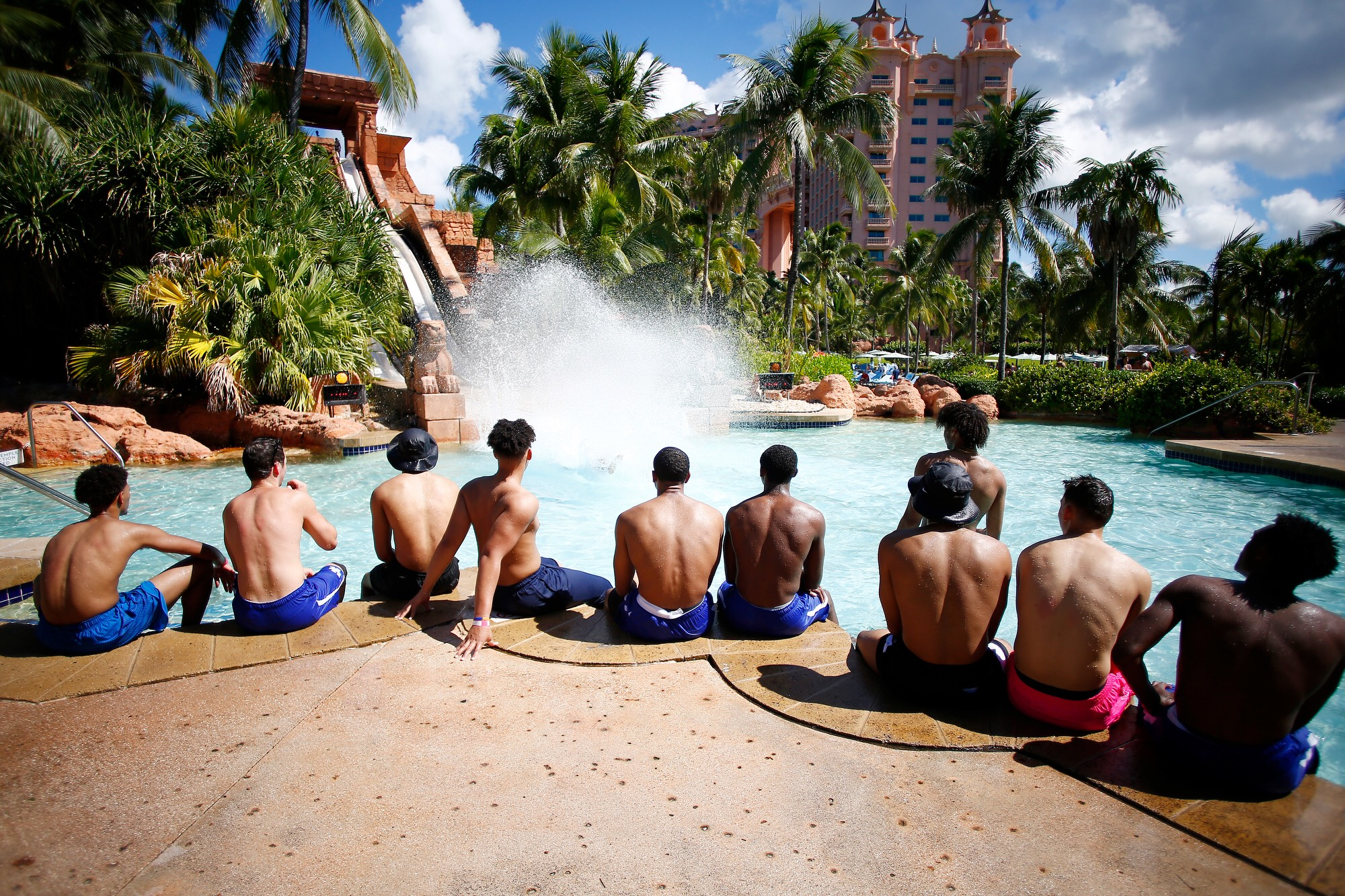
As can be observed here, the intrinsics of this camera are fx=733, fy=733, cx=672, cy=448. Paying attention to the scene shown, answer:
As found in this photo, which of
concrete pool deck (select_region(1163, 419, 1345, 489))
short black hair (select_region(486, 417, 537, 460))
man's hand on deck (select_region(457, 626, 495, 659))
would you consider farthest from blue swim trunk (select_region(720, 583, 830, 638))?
concrete pool deck (select_region(1163, 419, 1345, 489))

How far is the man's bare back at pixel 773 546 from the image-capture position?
348 centimetres

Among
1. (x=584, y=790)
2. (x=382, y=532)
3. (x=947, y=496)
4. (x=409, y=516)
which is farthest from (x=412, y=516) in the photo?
(x=947, y=496)

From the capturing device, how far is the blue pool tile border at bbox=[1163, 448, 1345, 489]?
903 centimetres

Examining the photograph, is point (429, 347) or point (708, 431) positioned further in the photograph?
point (708, 431)

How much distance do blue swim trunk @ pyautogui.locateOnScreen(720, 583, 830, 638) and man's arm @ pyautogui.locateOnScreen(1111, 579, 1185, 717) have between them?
1443mm

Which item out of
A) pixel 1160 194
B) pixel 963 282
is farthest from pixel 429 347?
pixel 963 282

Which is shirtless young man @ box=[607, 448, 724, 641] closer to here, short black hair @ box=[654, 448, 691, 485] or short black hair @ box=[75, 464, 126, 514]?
short black hair @ box=[654, 448, 691, 485]

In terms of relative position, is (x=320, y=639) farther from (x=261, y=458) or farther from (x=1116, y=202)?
(x=1116, y=202)

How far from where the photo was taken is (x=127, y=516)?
7.95m

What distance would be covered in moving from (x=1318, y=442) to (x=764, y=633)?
12533mm

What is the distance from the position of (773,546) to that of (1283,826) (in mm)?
1999

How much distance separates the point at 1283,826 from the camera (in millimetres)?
2227

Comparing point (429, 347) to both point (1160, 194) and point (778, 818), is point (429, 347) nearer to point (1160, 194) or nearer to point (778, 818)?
point (778, 818)

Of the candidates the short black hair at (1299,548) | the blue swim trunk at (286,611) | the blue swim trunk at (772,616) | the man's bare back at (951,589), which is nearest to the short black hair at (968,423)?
the blue swim trunk at (772,616)
